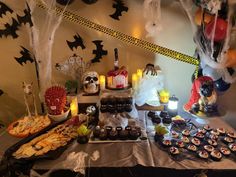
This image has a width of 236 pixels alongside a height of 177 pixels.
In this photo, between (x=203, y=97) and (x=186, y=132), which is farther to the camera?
(x=203, y=97)

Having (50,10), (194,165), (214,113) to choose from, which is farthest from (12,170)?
(214,113)

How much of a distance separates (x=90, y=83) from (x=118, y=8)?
1.65ft

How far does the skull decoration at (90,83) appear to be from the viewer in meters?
1.46

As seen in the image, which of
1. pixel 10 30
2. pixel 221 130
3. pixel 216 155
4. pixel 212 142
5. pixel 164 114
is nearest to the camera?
pixel 216 155

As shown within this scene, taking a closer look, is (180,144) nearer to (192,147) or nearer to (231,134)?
(192,147)

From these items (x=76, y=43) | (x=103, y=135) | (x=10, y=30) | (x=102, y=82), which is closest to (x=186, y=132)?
(x=103, y=135)

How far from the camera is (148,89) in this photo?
4.74ft

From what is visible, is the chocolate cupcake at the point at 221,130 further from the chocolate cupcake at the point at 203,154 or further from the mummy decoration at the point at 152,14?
the mummy decoration at the point at 152,14

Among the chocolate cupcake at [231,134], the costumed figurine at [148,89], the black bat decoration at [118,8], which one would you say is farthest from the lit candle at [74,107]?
the chocolate cupcake at [231,134]

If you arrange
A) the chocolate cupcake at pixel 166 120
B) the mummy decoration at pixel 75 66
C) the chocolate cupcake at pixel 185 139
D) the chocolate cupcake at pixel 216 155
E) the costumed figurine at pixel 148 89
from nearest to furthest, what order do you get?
the chocolate cupcake at pixel 216 155, the chocolate cupcake at pixel 185 139, the chocolate cupcake at pixel 166 120, the costumed figurine at pixel 148 89, the mummy decoration at pixel 75 66

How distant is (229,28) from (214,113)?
1.59 feet

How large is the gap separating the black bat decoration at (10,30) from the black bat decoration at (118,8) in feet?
→ 2.02

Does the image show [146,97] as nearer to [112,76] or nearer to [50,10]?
[112,76]

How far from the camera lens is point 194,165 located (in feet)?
3.22
